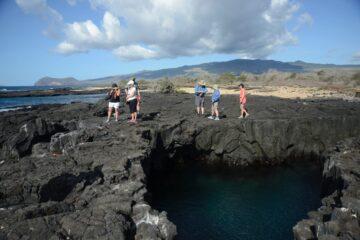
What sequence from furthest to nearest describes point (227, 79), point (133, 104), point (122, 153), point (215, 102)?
point (227, 79) < point (215, 102) < point (133, 104) < point (122, 153)

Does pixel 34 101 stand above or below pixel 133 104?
below

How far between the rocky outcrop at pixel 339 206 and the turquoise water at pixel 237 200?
2.37 m

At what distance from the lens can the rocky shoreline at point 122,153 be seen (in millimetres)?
10375

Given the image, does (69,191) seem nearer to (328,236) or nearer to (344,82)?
(328,236)

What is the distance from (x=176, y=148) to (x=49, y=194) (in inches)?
550

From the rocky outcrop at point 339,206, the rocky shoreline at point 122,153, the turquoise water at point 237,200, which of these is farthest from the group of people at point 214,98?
the rocky outcrop at point 339,206

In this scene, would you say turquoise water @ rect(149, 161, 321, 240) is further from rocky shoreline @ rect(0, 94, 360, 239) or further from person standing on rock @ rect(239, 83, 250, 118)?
person standing on rock @ rect(239, 83, 250, 118)

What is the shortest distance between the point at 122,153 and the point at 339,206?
971 cm

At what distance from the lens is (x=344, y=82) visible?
6412 cm

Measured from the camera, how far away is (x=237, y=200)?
65.1ft

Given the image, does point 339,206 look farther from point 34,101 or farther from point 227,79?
point 34,101

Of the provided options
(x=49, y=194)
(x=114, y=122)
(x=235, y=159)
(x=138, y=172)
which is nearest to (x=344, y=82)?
(x=235, y=159)

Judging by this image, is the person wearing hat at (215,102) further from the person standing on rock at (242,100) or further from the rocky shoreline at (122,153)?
the person standing on rock at (242,100)

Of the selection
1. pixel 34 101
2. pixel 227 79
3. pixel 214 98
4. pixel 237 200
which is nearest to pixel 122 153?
pixel 237 200
